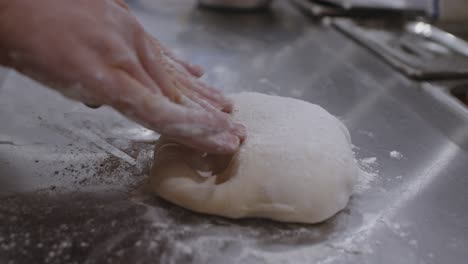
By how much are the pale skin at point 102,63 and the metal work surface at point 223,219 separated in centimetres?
19

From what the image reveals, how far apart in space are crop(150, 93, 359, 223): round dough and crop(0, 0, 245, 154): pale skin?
7 centimetres

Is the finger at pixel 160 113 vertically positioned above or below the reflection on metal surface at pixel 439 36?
above

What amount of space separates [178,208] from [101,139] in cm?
35

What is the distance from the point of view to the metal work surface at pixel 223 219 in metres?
0.86

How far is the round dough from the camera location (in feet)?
2.95

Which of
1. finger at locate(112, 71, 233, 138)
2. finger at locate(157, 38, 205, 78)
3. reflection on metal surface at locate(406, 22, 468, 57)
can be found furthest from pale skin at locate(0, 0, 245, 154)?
reflection on metal surface at locate(406, 22, 468, 57)

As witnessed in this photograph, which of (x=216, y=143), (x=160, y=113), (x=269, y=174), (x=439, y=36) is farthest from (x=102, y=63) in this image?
(x=439, y=36)

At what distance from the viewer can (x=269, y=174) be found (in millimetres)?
905

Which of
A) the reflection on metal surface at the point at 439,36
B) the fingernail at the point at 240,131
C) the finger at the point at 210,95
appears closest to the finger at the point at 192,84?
the finger at the point at 210,95

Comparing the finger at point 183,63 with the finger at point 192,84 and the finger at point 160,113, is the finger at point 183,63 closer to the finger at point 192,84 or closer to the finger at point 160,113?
the finger at point 192,84

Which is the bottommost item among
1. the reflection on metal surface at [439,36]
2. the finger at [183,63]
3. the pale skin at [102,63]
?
the reflection on metal surface at [439,36]

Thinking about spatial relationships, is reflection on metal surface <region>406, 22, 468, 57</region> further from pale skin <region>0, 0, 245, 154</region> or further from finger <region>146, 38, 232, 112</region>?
pale skin <region>0, 0, 245, 154</region>

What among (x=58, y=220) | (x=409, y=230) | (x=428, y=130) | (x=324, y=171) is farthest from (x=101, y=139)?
(x=428, y=130)

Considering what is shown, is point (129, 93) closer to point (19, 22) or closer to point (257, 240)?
point (19, 22)
